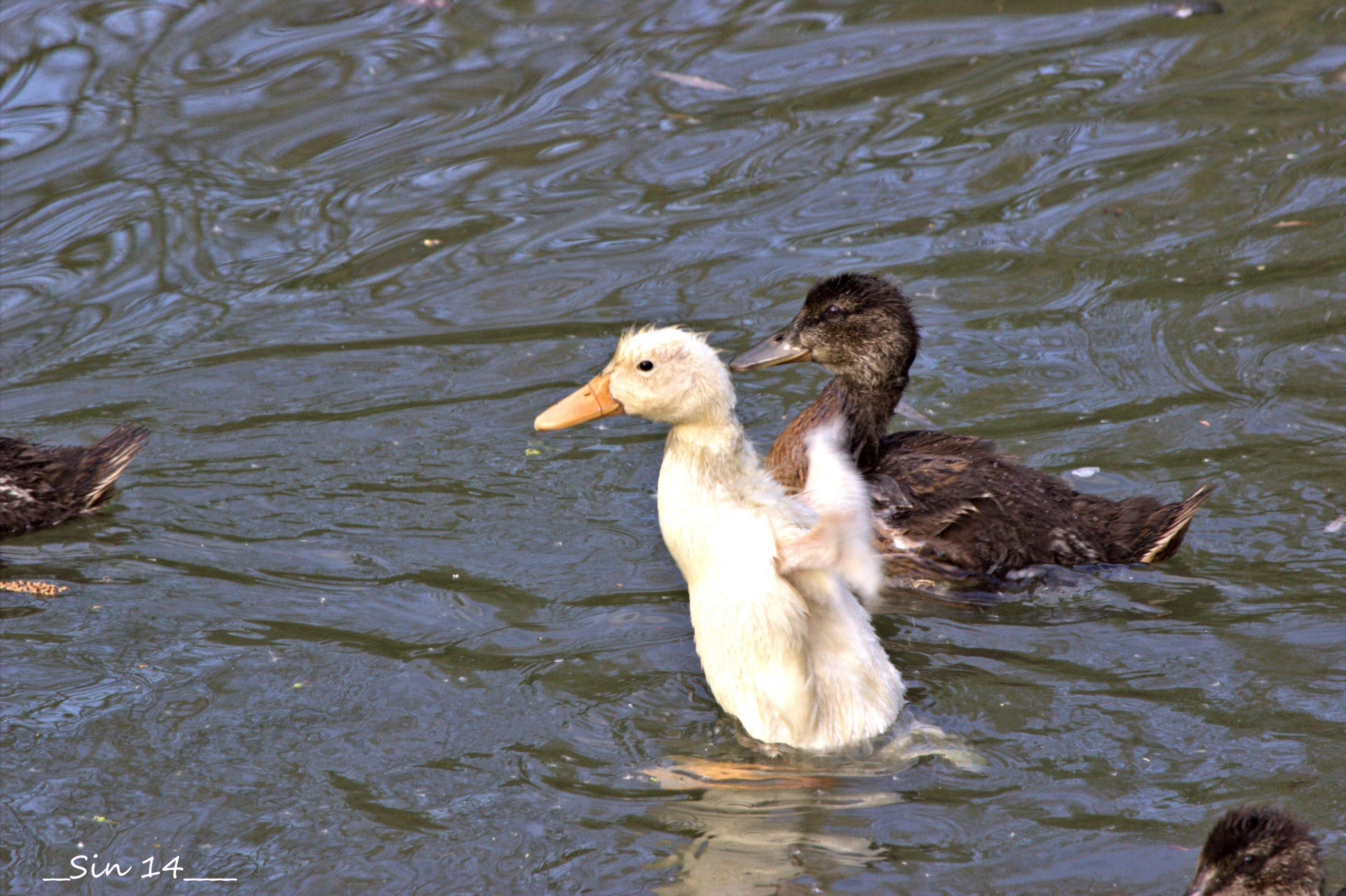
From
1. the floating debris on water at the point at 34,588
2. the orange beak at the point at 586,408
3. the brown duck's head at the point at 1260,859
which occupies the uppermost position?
the orange beak at the point at 586,408

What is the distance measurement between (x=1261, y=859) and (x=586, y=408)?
2608 millimetres

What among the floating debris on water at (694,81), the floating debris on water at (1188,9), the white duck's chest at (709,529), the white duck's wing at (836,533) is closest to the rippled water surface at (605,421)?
the floating debris on water at (694,81)

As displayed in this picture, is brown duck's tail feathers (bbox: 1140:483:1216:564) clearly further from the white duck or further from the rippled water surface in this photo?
the white duck

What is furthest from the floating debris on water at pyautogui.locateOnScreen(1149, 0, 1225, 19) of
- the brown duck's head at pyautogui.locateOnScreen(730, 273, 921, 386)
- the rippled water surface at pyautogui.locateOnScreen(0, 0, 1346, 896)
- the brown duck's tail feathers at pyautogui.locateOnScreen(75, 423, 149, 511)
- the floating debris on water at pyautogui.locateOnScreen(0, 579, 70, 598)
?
the floating debris on water at pyautogui.locateOnScreen(0, 579, 70, 598)

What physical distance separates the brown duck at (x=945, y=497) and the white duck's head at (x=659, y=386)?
144cm

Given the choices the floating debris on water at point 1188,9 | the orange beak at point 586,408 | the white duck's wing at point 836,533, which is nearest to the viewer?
the white duck's wing at point 836,533

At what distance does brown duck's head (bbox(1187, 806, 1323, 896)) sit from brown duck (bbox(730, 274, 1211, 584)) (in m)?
2.15

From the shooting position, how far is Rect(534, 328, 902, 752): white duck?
4.90 meters

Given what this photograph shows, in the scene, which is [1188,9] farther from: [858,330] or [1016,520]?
[1016,520]

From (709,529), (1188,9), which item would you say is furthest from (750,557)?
(1188,9)

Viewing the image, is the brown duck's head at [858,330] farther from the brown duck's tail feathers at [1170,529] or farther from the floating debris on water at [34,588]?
the floating debris on water at [34,588]

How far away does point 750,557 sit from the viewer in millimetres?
4891

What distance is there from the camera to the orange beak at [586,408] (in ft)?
17.0

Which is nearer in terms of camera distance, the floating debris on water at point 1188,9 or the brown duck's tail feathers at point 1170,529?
the brown duck's tail feathers at point 1170,529
